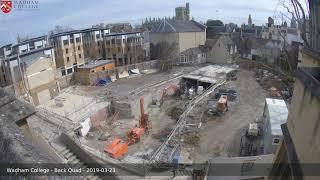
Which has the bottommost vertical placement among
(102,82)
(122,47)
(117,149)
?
(117,149)

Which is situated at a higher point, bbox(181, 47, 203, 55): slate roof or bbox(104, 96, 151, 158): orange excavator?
bbox(181, 47, 203, 55): slate roof

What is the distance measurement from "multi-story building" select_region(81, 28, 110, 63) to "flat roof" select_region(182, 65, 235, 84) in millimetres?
16787

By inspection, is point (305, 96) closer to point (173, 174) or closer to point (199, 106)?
point (173, 174)

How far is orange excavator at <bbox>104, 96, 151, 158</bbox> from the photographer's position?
1895 centimetres

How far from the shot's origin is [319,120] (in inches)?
131

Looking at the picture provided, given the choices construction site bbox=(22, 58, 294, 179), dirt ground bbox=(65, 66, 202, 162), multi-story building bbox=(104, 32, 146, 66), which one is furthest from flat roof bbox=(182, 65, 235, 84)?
multi-story building bbox=(104, 32, 146, 66)

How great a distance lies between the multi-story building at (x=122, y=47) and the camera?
1784 inches

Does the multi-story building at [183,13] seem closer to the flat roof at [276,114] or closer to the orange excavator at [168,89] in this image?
the orange excavator at [168,89]

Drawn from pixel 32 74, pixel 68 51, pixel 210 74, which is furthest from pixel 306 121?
pixel 68 51

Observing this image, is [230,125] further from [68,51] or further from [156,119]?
[68,51]

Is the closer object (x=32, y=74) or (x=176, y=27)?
(x=32, y=74)

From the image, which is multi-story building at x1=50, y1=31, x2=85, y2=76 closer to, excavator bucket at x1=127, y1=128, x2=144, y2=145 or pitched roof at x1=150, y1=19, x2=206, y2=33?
pitched roof at x1=150, y1=19, x2=206, y2=33

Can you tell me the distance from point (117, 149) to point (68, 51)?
24.5 m

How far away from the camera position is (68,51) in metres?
39.5
